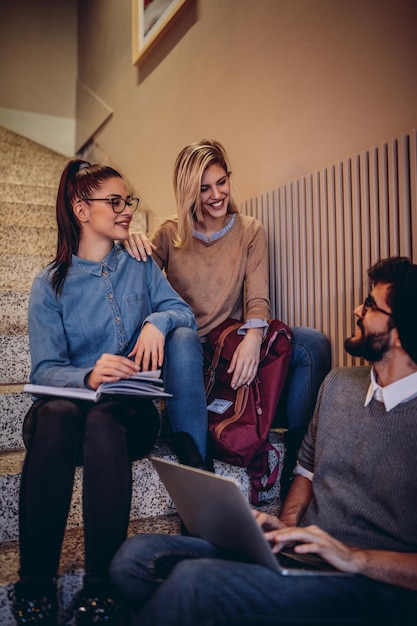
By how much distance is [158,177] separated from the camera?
3.34m

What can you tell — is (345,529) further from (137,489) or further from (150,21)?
(150,21)

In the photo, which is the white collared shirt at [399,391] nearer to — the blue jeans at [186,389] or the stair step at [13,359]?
the blue jeans at [186,389]

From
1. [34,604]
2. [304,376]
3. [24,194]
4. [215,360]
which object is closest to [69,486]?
[34,604]

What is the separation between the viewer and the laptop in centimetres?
91

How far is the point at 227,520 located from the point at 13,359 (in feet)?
4.26

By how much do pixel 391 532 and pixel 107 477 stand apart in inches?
22.0

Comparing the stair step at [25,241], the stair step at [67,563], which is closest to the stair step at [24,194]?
the stair step at [25,241]

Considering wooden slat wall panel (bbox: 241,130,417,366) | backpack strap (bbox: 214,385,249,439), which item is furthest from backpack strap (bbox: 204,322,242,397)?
wooden slat wall panel (bbox: 241,130,417,366)

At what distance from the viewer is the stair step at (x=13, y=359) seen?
202 centimetres

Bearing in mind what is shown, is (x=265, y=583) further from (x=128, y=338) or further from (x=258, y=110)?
(x=258, y=110)

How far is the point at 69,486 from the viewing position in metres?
1.15

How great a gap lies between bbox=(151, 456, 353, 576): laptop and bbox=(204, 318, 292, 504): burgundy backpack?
43 cm

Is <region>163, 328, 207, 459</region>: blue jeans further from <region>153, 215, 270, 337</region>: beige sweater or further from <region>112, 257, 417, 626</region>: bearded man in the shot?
<region>153, 215, 270, 337</region>: beige sweater

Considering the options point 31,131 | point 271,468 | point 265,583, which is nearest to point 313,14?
point 271,468
